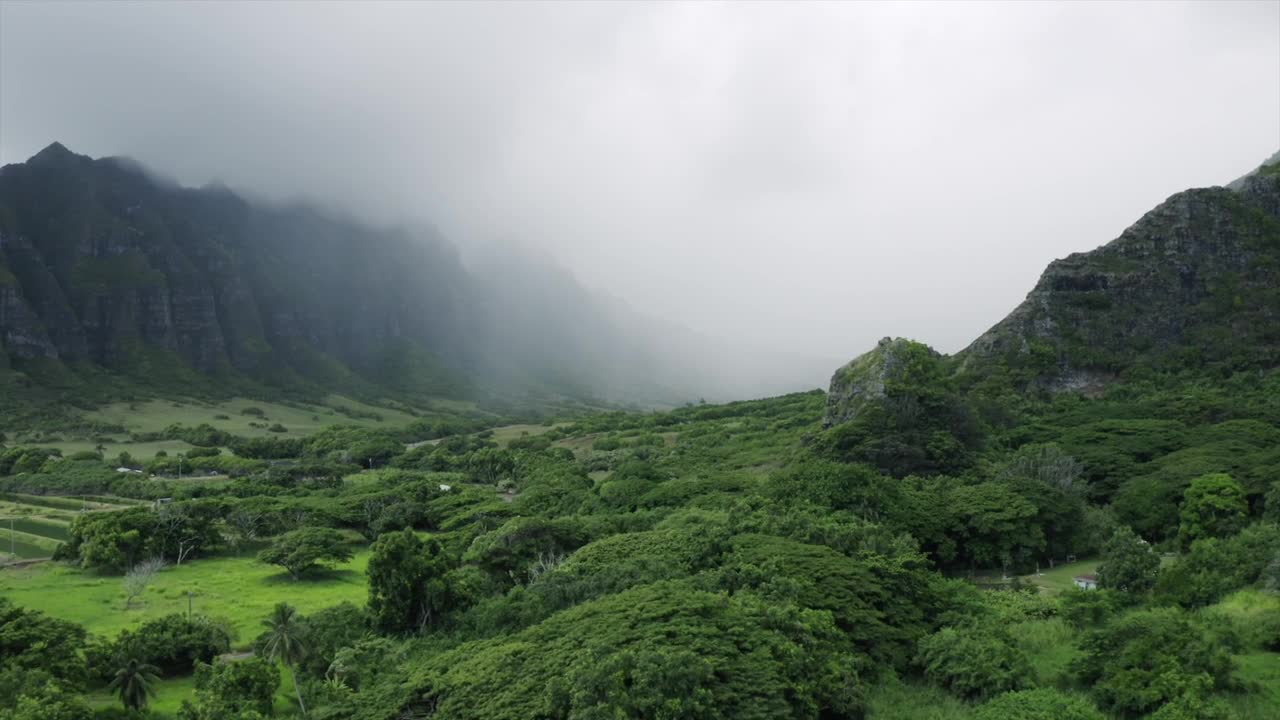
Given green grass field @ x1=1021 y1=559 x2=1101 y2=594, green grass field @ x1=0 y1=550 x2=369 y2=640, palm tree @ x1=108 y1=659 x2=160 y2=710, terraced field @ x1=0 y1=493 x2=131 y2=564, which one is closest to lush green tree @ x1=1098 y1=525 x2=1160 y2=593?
green grass field @ x1=1021 y1=559 x2=1101 y2=594

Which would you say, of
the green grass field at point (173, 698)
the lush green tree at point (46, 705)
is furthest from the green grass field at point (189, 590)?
the lush green tree at point (46, 705)

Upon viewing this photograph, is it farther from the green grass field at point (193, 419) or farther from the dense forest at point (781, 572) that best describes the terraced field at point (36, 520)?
the green grass field at point (193, 419)

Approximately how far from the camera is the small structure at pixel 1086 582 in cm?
3726

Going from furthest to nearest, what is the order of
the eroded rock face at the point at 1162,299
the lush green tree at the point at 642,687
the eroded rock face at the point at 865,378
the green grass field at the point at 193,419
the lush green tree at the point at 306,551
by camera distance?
the green grass field at the point at 193,419 → the eroded rock face at the point at 1162,299 → the eroded rock face at the point at 865,378 → the lush green tree at the point at 306,551 → the lush green tree at the point at 642,687

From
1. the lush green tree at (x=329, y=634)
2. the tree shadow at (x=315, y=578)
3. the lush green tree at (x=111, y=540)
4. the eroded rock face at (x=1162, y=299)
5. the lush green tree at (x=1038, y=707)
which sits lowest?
the lush green tree at (x=1038, y=707)

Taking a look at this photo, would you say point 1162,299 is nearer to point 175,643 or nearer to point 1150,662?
point 1150,662

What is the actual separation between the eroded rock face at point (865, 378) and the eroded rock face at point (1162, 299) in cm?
3148

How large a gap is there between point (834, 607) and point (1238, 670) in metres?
14.1

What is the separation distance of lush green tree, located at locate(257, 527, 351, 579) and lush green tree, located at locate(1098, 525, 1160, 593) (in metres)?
50.5

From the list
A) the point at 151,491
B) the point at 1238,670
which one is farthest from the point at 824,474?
the point at 151,491

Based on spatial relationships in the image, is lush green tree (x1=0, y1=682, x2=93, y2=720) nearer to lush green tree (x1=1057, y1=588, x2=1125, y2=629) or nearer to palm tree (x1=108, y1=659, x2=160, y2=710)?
palm tree (x1=108, y1=659, x2=160, y2=710)

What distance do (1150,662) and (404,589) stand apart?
107 feet

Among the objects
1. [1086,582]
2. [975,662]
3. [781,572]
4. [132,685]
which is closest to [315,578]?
[132,685]

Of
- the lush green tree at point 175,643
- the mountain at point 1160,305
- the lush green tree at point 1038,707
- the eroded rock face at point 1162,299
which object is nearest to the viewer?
the lush green tree at point 1038,707
